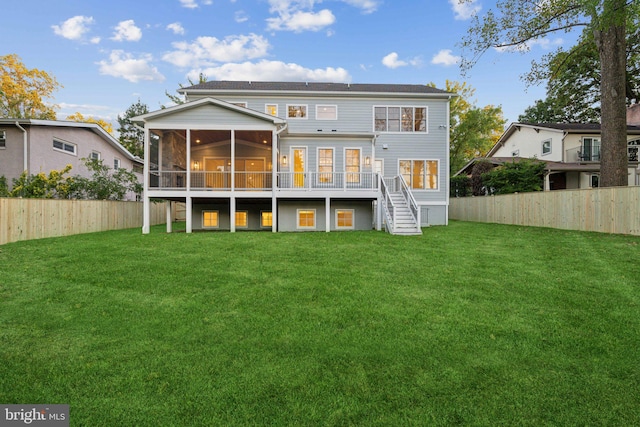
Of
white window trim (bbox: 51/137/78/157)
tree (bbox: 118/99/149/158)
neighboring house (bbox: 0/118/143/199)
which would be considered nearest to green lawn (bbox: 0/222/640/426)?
neighboring house (bbox: 0/118/143/199)

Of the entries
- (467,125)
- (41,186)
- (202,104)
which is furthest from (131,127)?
(467,125)

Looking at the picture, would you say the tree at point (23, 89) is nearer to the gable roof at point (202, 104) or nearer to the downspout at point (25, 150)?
the downspout at point (25, 150)

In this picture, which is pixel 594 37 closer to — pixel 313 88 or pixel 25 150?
pixel 313 88

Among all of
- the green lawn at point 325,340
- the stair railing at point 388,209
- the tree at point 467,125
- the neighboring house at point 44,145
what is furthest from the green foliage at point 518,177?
the neighboring house at point 44,145

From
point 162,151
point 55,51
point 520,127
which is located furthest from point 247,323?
point 55,51

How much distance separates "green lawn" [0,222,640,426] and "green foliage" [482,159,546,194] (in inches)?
530

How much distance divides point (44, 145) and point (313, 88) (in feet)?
49.9

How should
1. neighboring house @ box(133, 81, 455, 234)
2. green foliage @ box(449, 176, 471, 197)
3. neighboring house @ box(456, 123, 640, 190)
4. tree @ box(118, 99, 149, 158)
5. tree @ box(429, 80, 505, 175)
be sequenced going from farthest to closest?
tree @ box(118, 99, 149, 158), tree @ box(429, 80, 505, 175), green foliage @ box(449, 176, 471, 197), neighboring house @ box(456, 123, 640, 190), neighboring house @ box(133, 81, 455, 234)

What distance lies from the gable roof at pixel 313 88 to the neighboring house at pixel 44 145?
8.11 m

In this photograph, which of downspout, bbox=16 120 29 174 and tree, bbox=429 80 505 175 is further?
tree, bbox=429 80 505 175

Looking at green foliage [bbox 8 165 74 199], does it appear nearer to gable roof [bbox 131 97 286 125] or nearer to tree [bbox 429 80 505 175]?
gable roof [bbox 131 97 286 125]

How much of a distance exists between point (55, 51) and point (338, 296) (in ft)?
113

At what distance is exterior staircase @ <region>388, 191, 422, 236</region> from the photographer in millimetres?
12008

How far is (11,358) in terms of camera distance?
10.9 feet
